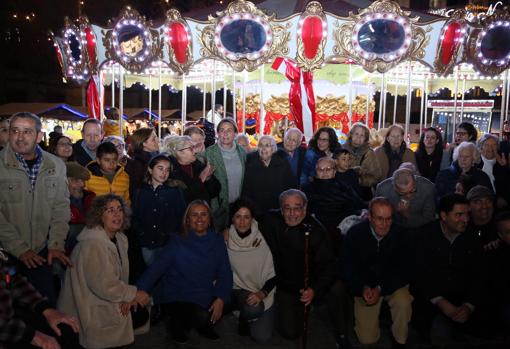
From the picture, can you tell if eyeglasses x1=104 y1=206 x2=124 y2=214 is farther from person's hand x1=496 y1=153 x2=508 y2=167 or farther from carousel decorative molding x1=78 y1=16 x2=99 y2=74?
carousel decorative molding x1=78 y1=16 x2=99 y2=74

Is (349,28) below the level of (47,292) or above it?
above

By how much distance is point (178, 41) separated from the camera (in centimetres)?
789

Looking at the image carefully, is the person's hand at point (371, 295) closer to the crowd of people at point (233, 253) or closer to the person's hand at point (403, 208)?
the crowd of people at point (233, 253)

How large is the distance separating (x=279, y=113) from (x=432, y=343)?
8133mm

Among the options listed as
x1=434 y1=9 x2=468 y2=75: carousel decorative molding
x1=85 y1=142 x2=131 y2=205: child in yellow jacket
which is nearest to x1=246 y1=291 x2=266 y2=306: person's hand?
x1=85 y1=142 x2=131 y2=205: child in yellow jacket

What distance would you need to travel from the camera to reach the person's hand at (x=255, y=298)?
3.98m

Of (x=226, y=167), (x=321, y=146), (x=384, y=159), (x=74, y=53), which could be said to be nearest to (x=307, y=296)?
(x=226, y=167)

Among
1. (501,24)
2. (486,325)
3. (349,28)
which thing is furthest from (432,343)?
(501,24)

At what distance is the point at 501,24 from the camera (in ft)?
24.9

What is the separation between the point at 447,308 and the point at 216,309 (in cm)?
211

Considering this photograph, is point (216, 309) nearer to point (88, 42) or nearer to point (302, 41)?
point (302, 41)

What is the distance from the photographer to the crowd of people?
11.5 feet

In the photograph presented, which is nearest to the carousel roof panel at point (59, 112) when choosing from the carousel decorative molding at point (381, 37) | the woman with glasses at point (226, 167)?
the carousel decorative molding at point (381, 37)

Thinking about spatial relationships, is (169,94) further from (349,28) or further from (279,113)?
(349,28)
